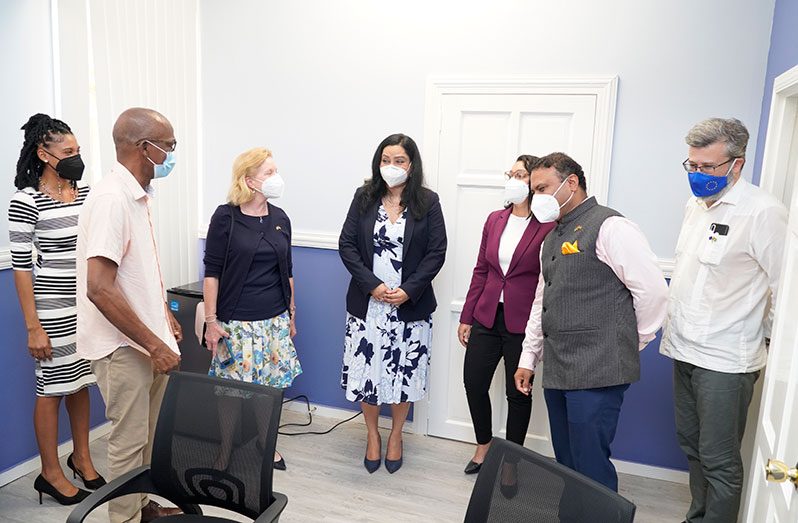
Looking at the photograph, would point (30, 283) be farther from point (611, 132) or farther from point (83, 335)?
point (611, 132)

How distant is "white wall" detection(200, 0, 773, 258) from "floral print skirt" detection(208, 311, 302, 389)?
2.62 ft

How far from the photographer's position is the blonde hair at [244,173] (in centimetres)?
260

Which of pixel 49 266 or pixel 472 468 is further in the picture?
pixel 472 468

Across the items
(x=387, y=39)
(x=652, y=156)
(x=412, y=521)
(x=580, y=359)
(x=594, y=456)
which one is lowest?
(x=412, y=521)

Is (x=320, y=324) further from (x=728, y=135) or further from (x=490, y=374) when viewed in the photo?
(x=728, y=135)

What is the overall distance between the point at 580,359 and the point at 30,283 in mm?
2104

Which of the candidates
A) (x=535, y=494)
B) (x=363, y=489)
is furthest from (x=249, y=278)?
(x=535, y=494)

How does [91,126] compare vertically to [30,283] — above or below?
above

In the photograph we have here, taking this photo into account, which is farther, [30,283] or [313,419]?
[313,419]

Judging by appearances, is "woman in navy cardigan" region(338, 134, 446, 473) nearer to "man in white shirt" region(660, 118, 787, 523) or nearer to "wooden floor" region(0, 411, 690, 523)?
"wooden floor" region(0, 411, 690, 523)

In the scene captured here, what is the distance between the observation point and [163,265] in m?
3.38

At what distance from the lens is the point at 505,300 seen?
2643mm

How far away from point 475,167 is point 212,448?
1.92 metres

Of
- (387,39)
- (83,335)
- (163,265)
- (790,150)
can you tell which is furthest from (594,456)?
(163,265)
